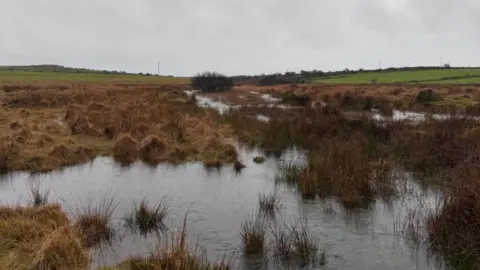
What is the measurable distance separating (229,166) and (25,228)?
364 inches

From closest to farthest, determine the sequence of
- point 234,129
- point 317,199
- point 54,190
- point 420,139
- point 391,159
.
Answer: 1. point 317,199
2. point 54,190
3. point 391,159
4. point 420,139
5. point 234,129

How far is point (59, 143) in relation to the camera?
18766mm

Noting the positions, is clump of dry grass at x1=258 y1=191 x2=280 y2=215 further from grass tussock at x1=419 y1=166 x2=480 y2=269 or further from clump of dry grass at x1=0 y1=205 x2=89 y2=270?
clump of dry grass at x1=0 y1=205 x2=89 y2=270

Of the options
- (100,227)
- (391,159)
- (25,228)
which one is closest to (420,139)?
(391,159)

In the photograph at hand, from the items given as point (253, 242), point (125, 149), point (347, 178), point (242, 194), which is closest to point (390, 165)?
point (347, 178)

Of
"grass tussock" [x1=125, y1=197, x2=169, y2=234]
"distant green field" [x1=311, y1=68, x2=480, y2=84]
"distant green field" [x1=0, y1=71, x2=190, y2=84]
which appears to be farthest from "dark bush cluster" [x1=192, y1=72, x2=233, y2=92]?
"grass tussock" [x1=125, y1=197, x2=169, y2=234]

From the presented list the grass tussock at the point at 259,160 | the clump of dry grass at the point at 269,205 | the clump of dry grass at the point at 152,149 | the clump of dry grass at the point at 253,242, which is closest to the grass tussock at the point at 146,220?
the clump of dry grass at the point at 253,242

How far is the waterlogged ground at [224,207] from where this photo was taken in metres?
8.30

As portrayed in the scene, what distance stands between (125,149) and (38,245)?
1155 centimetres

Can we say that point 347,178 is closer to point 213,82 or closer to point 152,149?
point 152,149

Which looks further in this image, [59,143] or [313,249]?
[59,143]

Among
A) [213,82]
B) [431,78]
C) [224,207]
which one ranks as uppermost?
[431,78]

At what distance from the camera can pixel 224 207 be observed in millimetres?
11477

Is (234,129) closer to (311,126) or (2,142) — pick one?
(311,126)
